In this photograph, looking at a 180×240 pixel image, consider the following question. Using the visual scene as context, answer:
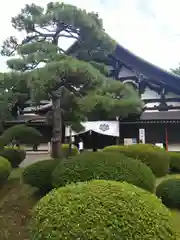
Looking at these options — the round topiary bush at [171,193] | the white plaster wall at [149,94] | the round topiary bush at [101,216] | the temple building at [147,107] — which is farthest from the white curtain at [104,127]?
Answer: the round topiary bush at [101,216]

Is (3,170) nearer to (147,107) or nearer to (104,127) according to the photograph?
(104,127)

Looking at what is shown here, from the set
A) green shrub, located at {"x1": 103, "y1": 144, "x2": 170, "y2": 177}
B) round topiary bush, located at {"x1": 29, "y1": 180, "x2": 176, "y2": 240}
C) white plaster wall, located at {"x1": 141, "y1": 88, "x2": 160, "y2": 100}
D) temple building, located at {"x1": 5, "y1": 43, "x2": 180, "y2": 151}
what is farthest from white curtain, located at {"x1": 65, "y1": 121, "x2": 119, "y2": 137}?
round topiary bush, located at {"x1": 29, "y1": 180, "x2": 176, "y2": 240}

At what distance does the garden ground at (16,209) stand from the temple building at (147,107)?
29.9ft

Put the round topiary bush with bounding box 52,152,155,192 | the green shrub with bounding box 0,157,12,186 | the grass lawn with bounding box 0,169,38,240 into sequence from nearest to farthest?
the round topiary bush with bounding box 52,152,155,192, the grass lawn with bounding box 0,169,38,240, the green shrub with bounding box 0,157,12,186

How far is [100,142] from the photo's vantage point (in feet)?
63.4

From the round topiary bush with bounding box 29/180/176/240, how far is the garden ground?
2.46 m

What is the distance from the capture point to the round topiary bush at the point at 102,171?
5.45 meters

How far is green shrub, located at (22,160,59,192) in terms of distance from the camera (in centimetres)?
702

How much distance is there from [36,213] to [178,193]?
12.9 ft

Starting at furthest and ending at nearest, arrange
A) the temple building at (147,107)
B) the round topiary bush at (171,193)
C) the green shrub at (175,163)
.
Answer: the temple building at (147,107) < the green shrub at (175,163) < the round topiary bush at (171,193)

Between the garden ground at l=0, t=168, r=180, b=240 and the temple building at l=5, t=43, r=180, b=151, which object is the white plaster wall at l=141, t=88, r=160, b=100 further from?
the garden ground at l=0, t=168, r=180, b=240

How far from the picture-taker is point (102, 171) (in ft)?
18.0

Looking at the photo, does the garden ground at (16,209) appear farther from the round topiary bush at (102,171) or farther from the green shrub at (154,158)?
the green shrub at (154,158)

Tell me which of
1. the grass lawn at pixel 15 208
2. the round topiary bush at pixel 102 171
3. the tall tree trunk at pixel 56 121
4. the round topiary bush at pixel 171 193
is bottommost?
the grass lawn at pixel 15 208
